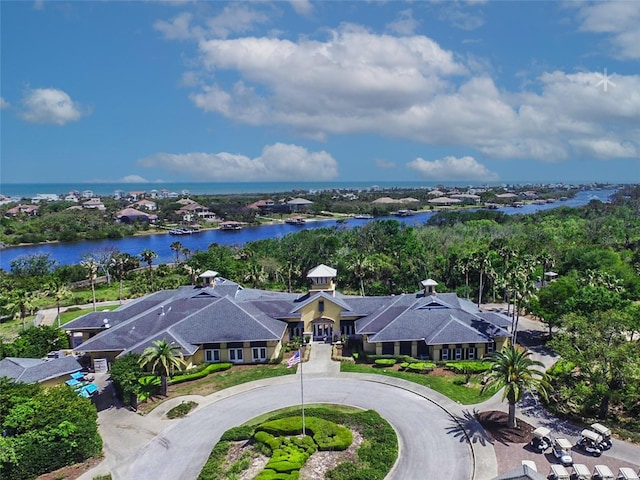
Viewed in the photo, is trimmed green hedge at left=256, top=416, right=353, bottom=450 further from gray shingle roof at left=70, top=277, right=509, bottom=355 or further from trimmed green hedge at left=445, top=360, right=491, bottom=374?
trimmed green hedge at left=445, top=360, right=491, bottom=374

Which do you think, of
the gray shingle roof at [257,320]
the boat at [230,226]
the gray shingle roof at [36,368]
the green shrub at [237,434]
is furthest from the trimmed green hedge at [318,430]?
the boat at [230,226]

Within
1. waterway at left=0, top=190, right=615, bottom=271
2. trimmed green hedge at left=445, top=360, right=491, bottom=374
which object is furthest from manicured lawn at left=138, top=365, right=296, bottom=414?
waterway at left=0, top=190, right=615, bottom=271

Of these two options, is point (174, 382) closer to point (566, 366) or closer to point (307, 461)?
point (307, 461)

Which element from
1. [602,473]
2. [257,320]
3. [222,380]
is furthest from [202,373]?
[602,473]

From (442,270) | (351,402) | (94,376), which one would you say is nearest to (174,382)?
(94,376)

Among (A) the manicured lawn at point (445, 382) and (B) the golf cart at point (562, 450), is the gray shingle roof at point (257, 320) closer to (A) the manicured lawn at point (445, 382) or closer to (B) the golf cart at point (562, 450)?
(A) the manicured lawn at point (445, 382)

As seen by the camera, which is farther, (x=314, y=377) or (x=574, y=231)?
(x=574, y=231)

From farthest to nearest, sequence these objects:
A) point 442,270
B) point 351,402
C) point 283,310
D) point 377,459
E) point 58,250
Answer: point 58,250 → point 442,270 → point 283,310 → point 351,402 → point 377,459
